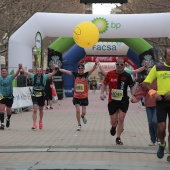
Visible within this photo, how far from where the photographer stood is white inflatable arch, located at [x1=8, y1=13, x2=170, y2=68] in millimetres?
20875

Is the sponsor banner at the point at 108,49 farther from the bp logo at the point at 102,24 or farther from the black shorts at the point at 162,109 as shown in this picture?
the black shorts at the point at 162,109

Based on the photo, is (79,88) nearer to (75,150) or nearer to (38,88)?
(38,88)

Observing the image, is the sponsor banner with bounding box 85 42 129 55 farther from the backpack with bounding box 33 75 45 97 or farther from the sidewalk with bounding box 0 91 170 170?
the backpack with bounding box 33 75 45 97

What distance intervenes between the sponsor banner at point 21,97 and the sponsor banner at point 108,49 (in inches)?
451

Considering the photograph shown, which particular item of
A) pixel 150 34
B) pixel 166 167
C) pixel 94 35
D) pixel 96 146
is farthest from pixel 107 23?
pixel 166 167

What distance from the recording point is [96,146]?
962 centimetres

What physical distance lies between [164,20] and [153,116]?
11871mm

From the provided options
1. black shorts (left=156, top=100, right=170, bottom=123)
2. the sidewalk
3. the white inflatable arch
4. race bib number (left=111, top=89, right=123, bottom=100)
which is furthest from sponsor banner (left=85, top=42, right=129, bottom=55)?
black shorts (left=156, top=100, right=170, bottom=123)

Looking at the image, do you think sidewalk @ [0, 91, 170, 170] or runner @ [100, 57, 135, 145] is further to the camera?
runner @ [100, 57, 135, 145]

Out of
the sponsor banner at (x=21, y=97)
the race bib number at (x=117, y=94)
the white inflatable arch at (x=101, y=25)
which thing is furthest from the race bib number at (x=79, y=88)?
the white inflatable arch at (x=101, y=25)

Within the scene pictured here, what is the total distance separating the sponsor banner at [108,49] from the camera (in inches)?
1248

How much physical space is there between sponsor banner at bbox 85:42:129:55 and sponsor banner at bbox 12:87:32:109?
37.6 feet

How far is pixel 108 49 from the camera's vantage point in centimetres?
3228

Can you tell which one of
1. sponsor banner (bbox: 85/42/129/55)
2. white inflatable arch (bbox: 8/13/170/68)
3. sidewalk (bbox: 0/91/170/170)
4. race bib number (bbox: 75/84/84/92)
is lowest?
sidewalk (bbox: 0/91/170/170)
